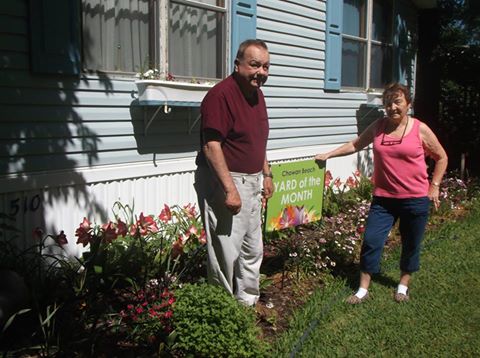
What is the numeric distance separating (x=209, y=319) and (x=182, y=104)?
2.56m

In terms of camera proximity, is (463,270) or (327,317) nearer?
(327,317)

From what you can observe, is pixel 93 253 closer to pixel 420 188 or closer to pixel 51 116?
pixel 51 116

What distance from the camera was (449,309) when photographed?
4289 mm

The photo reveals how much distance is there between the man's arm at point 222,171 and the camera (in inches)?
A: 128

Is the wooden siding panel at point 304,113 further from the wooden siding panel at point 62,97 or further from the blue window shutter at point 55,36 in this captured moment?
the blue window shutter at point 55,36

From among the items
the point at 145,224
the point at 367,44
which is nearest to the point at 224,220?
the point at 145,224

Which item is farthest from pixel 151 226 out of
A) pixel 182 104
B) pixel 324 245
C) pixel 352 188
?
pixel 352 188

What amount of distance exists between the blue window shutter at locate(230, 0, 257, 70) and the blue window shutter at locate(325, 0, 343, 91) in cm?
185

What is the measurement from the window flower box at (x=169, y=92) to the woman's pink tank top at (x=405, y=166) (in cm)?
186

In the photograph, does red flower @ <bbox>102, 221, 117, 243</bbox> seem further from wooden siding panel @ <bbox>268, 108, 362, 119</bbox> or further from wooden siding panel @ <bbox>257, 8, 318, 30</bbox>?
wooden siding panel @ <bbox>257, 8, 318, 30</bbox>

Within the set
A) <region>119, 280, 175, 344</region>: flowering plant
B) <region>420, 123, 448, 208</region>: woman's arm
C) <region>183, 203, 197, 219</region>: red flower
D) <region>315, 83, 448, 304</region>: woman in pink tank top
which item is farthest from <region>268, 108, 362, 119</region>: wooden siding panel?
<region>119, 280, 175, 344</region>: flowering plant

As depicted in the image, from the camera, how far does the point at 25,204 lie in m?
4.31

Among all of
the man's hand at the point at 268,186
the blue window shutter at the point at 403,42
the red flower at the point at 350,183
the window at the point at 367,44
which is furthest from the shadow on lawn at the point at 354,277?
the blue window shutter at the point at 403,42

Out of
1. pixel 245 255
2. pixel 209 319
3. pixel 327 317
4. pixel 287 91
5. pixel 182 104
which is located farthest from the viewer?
pixel 287 91
